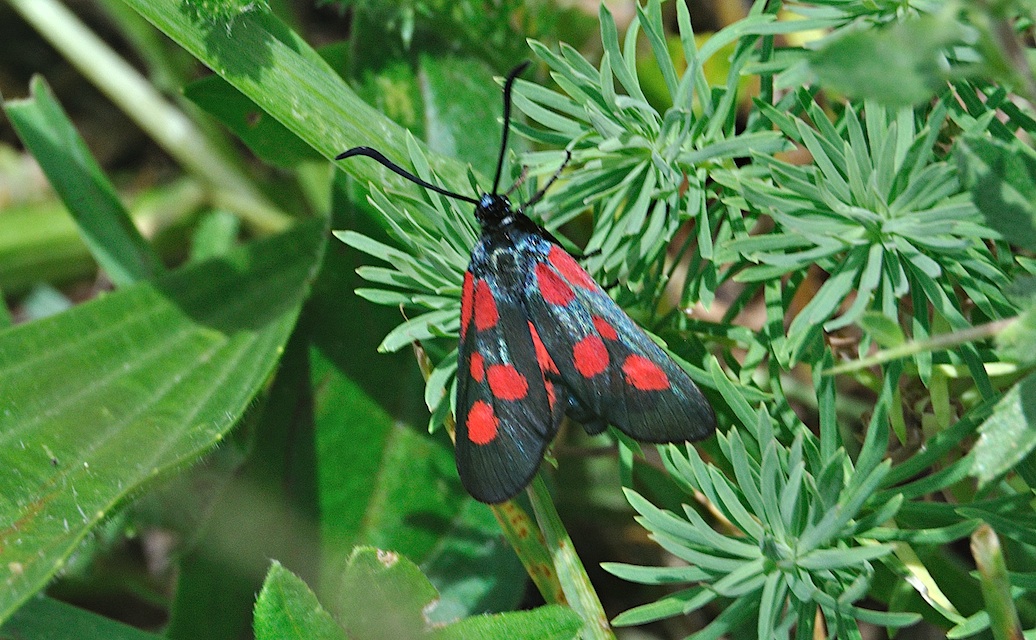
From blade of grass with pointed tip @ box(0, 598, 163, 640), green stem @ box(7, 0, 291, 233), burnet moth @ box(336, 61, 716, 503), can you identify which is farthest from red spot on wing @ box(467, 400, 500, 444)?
green stem @ box(7, 0, 291, 233)

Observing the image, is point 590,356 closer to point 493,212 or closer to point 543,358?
point 543,358

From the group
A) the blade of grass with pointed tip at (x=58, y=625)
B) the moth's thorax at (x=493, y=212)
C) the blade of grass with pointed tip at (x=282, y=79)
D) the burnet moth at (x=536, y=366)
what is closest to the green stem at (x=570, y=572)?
the burnet moth at (x=536, y=366)

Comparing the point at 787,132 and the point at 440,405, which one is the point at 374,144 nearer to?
the point at 440,405

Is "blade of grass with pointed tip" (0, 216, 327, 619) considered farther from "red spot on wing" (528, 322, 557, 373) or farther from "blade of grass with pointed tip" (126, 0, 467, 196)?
"red spot on wing" (528, 322, 557, 373)

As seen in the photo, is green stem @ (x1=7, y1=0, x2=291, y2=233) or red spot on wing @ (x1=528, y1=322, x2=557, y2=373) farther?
green stem @ (x1=7, y1=0, x2=291, y2=233)

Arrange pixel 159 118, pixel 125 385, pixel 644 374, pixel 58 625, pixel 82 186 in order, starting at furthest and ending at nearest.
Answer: pixel 159 118 → pixel 82 186 → pixel 125 385 → pixel 58 625 → pixel 644 374

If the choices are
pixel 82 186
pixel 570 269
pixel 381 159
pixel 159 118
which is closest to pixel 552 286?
pixel 570 269

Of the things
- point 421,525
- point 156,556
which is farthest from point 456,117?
point 156,556
